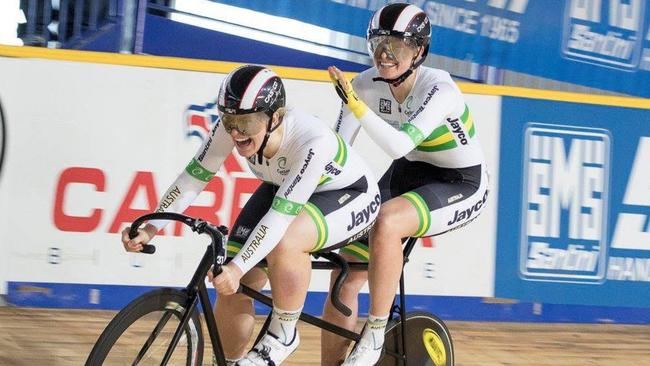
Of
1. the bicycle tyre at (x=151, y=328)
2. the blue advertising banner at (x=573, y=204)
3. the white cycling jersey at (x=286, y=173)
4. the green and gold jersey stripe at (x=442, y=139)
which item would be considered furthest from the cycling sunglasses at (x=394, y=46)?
the blue advertising banner at (x=573, y=204)

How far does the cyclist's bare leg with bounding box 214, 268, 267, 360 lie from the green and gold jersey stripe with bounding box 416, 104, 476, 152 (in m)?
0.95

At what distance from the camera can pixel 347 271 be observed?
171 inches

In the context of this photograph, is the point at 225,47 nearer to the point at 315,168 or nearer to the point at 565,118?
the point at 565,118

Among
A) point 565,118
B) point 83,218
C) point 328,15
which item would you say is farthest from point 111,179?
point 565,118

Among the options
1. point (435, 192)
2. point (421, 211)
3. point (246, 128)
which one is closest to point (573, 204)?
point (435, 192)

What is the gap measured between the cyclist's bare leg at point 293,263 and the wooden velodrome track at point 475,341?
4.61 ft

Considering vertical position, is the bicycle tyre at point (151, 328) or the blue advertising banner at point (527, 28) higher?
the blue advertising banner at point (527, 28)

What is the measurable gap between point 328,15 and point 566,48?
5.48ft

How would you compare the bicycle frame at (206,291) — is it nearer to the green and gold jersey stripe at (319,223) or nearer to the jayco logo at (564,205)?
the green and gold jersey stripe at (319,223)

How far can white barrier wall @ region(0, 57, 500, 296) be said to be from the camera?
5.95 metres

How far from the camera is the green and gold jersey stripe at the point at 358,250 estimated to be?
15.0ft

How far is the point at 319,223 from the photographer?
160 inches

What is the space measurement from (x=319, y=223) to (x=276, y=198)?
237mm

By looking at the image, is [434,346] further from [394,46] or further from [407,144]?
[394,46]
